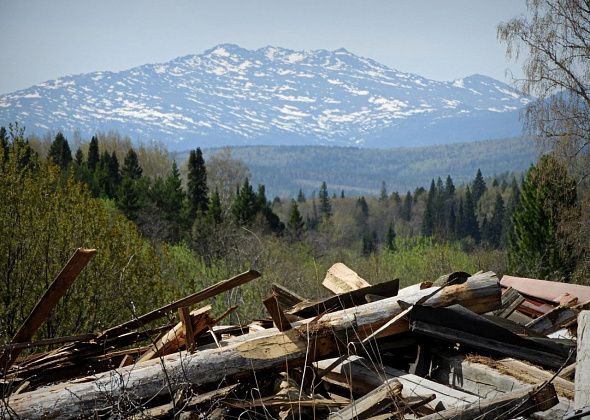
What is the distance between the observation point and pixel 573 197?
25391 mm

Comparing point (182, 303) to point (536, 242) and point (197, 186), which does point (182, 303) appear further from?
point (197, 186)

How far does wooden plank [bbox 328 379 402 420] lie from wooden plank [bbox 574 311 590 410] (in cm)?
107

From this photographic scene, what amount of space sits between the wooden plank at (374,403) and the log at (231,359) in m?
0.61

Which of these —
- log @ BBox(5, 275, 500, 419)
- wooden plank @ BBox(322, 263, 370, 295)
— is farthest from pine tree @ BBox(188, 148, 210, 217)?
log @ BBox(5, 275, 500, 419)

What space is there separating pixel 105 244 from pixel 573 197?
1692cm

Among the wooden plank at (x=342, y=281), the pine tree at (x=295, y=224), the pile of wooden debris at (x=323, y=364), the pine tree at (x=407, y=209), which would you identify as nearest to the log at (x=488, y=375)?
the pile of wooden debris at (x=323, y=364)

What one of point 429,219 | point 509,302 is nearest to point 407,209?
point 429,219

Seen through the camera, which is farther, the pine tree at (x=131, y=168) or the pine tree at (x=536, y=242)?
the pine tree at (x=131, y=168)

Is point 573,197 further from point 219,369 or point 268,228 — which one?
point 268,228

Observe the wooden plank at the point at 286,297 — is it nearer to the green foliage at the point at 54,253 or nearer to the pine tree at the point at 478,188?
the green foliage at the point at 54,253

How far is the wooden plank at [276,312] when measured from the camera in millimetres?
5559

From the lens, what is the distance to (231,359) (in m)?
5.37

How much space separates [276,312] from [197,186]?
6971 centimetres

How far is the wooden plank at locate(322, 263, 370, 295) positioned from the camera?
7.51 m
